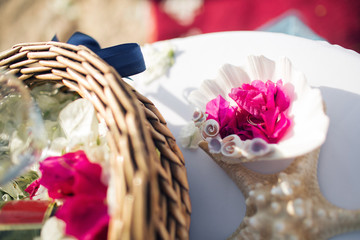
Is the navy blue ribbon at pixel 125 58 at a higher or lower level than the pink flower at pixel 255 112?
higher

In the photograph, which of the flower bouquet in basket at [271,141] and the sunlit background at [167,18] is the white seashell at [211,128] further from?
the sunlit background at [167,18]

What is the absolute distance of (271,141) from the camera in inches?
16.5

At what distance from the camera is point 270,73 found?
1.47 ft

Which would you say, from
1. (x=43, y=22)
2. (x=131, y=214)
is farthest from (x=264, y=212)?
(x=43, y=22)

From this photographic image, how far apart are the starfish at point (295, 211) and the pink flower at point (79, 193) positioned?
18 cm

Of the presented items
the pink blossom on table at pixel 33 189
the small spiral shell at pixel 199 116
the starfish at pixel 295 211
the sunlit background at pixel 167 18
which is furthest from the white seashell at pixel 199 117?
the sunlit background at pixel 167 18

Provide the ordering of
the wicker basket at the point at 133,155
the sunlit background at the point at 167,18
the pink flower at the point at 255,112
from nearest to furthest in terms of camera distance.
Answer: the wicker basket at the point at 133,155
the pink flower at the point at 255,112
the sunlit background at the point at 167,18

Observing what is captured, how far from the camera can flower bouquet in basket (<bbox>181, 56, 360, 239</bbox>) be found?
37 centimetres

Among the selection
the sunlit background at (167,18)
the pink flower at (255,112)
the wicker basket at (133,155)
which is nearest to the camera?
the wicker basket at (133,155)

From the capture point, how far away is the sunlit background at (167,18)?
1133 millimetres

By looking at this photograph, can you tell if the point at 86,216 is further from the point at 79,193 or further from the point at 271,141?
the point at 271,141

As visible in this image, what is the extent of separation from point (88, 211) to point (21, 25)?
164 centimetres

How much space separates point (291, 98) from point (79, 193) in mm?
293

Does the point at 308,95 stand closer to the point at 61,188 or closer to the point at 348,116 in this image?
the point at 348,116
